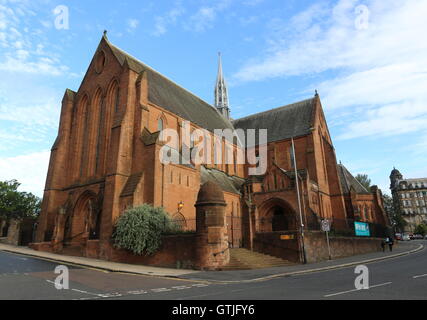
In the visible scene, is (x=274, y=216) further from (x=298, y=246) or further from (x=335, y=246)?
(x=298, y=246)

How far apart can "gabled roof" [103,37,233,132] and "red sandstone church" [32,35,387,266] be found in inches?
6.7

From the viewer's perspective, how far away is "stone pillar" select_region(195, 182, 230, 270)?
17344mm

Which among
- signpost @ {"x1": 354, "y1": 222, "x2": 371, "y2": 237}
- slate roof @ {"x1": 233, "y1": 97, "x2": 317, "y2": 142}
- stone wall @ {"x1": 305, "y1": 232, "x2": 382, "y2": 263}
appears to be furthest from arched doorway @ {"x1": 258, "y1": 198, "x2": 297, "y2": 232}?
slate roof @ {"x1": 233, "y1": 97, "x2": 317, "y2": 142}

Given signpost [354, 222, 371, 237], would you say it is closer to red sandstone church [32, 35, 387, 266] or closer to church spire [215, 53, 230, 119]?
red sandstone church [32, 35, 387, 266]

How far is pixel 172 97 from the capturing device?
34156 millimetres

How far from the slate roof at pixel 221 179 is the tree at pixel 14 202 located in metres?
31.7

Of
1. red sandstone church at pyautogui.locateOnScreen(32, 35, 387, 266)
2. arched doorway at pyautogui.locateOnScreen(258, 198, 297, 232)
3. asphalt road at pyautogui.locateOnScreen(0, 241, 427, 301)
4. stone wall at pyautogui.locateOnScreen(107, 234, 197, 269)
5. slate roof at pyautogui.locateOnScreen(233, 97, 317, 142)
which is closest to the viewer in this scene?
asphalt road at pyautogui.locateOnScreen(0, 241, 427, 301)

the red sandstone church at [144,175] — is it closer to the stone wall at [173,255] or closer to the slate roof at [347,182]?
the slate roof at [347,182]

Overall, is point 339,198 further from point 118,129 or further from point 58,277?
point 58,277

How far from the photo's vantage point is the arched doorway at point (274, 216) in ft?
93.3

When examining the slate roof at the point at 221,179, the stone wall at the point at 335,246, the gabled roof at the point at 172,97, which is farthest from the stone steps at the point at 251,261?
the gabled roof at the point at 172,97
